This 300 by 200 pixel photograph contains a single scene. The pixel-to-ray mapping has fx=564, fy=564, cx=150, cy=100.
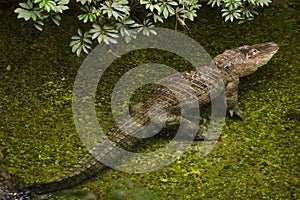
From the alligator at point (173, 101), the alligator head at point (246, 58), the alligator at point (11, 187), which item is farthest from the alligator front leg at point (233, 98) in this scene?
the alligator at point (11, 187)

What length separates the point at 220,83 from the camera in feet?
13.5

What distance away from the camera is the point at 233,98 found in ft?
13.1

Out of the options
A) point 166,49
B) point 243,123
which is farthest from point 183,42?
point 243,123

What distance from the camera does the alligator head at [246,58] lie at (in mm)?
4227

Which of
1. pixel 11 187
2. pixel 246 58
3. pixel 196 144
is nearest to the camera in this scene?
pixel 11 187

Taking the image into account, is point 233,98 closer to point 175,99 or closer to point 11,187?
point 175,99

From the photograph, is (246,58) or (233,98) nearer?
(233,98)

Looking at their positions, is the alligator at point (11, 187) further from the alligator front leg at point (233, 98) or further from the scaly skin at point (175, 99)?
the alligator front leg at point (233, 98)

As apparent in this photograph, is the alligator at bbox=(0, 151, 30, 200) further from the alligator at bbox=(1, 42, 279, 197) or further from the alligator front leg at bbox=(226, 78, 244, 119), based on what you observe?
the alligator front leg at bbox=(226, 78, 244, 119)

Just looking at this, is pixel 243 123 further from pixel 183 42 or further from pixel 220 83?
pixel 183 42

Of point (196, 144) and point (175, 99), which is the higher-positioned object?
point (175, 99)

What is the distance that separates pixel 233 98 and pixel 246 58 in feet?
1.38

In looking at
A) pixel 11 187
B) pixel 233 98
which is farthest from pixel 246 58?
pixel 11 187

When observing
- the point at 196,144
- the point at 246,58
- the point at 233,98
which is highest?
the point at 246,58
